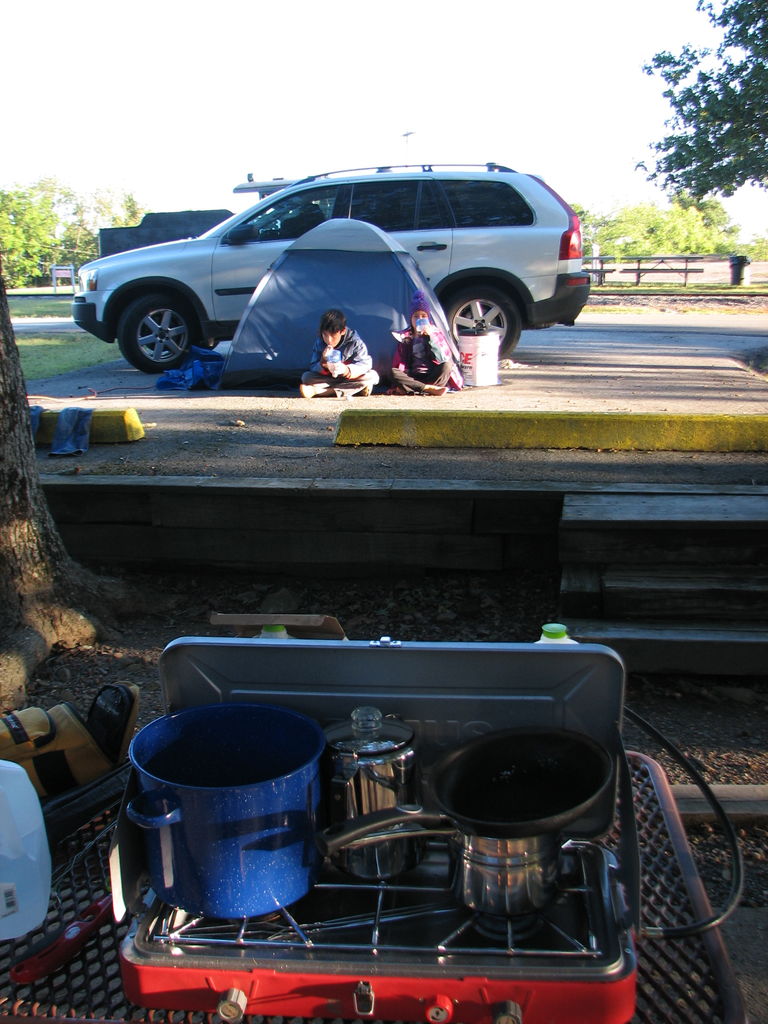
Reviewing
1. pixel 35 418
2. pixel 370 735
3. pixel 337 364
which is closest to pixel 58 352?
pixel 337 364

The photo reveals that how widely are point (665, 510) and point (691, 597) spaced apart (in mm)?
492

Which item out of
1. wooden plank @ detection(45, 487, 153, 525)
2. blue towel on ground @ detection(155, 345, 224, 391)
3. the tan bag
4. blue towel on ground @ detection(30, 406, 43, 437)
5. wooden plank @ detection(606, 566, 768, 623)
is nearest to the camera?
the tan bag

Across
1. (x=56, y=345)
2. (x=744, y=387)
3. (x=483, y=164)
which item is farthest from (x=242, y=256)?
(x=56, y=345)

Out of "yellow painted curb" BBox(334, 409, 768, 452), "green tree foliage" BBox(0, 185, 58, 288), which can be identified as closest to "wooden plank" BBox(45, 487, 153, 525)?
"yellow painted curb" BBox(334, 409, 768, 452)

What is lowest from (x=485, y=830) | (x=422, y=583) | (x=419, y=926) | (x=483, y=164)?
(x=422, y=583)

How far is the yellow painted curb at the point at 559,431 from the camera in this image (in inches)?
231

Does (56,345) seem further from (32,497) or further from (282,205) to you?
(32,497)

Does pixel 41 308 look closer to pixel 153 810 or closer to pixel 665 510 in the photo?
pixel 665 510

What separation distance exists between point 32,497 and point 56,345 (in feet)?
41.0

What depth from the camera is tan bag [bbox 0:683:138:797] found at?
103 inches

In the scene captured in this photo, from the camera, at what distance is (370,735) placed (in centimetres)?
181

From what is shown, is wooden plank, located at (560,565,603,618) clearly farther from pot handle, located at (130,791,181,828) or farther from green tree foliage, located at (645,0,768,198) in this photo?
green tree foliage, located at (645,0,768,198)

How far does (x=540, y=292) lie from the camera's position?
32.9 feet

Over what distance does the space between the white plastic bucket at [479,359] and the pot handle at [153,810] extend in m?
7.94
